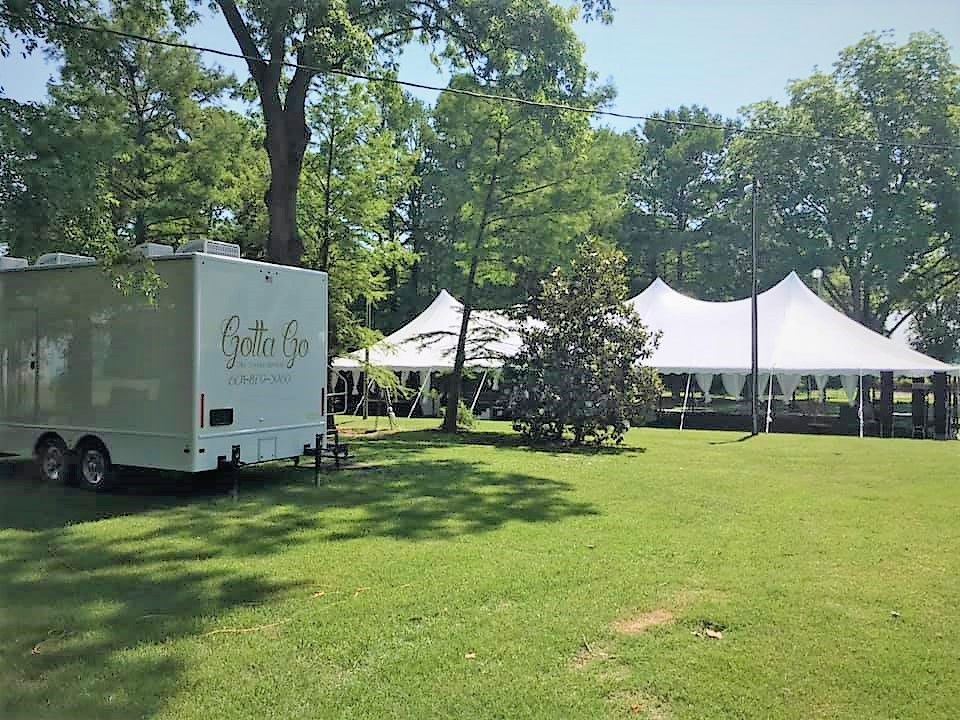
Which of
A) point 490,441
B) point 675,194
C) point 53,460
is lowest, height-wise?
point 490,441

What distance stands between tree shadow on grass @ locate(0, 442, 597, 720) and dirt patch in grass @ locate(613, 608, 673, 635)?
206 centimetres

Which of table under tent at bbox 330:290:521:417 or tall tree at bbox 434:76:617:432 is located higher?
tall tree at bbox 434:76:617:432

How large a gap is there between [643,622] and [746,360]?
697 inches

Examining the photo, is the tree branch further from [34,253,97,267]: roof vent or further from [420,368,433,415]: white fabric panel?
[420,368,433,415]: white fabric panel

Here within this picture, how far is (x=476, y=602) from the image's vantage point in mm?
5301

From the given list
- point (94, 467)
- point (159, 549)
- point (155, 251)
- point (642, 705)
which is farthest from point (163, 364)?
point (642, 705)

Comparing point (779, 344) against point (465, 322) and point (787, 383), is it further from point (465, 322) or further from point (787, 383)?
point (465, 322)

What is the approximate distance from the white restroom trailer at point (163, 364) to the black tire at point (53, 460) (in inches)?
0.6

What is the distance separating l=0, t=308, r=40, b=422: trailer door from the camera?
385 inches

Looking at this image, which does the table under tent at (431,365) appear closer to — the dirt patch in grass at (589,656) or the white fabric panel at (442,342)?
the white fabric panel at (442,342)

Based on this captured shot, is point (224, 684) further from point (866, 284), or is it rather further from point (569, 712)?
point (866, 284)

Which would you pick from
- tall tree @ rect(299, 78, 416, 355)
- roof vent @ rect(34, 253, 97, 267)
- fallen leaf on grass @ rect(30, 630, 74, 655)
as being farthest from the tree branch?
fallen leaf on grass @ rect(30, 630, 74, 655)

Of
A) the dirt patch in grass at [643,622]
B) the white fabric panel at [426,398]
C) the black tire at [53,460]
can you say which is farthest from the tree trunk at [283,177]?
the white fabric panel at [426,398]

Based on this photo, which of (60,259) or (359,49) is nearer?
(60,259)
